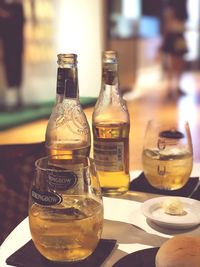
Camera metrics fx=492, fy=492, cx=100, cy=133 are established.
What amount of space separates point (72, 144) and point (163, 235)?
30 centimetres

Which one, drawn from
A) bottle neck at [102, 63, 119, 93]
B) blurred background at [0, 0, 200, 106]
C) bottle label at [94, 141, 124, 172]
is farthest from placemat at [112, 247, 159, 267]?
blurred background at [0, 0, 200, 106]

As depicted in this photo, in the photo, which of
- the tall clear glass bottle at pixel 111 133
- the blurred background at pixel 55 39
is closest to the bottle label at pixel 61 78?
the tall clear glass bottle at pixel 111 133

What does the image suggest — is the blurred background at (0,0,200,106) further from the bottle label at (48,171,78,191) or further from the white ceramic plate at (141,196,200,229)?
the bottle label at (48,171,78,191)

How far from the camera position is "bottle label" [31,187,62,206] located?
73 centimetres

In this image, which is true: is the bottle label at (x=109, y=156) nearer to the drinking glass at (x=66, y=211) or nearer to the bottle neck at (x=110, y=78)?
the bottle neck at (x=110, y=78)

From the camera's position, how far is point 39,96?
559cm

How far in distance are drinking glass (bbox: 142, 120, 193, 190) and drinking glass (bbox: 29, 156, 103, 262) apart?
36cm

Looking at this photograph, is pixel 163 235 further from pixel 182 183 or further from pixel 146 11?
pixel 146 11

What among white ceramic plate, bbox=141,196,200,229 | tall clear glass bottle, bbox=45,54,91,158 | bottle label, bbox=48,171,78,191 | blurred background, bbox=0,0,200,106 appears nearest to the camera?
bottle label, bbox=48,171,78,191

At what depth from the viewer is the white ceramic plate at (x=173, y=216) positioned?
0.87 meters

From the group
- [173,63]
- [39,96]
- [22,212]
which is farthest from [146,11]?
[22,212]

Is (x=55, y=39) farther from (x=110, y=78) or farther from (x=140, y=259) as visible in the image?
(x=140, y=259)

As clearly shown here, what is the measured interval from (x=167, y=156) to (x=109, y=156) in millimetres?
143

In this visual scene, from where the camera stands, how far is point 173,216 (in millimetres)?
927
